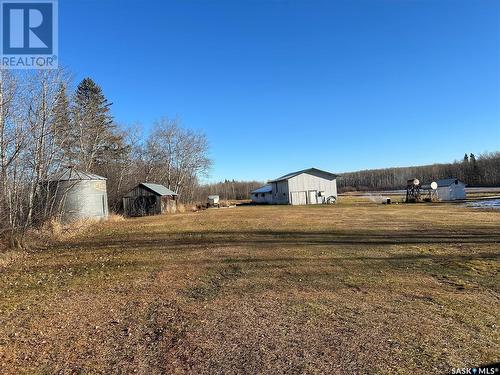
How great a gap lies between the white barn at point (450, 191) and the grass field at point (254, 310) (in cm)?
4373

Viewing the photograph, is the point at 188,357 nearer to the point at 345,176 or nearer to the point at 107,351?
the point at 107,351

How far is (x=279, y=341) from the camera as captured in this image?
194 inches

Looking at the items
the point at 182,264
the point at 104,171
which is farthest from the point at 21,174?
the point at 104,171

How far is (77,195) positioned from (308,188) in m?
39.1

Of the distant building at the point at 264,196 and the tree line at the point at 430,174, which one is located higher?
the tree line at the point at 430,174

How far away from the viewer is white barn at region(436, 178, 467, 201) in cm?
5219

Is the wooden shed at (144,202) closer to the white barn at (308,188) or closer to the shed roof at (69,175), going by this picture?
the shed roof at (69,175)

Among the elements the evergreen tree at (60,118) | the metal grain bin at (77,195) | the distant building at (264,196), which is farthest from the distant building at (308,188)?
the evergreen tree at (60,118)

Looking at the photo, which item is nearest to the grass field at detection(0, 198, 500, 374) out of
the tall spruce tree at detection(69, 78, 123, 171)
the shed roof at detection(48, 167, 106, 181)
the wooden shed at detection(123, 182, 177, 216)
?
the shed roof at detection(48, 167, 106, 181)

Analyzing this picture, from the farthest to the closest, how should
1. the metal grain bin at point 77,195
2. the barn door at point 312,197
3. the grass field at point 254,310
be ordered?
the barn door at point 312,197
the metal grain bin at point 77,195
the grass field at point 254,310

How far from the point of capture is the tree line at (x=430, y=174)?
97500 millimetres

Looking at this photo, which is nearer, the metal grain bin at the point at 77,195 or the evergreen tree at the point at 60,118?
the evergreen tree at the point at 60,118

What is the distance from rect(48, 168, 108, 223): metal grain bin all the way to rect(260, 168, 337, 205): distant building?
34322 millimetres

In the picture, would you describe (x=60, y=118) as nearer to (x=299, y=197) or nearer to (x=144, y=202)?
(x=144, y=202)
